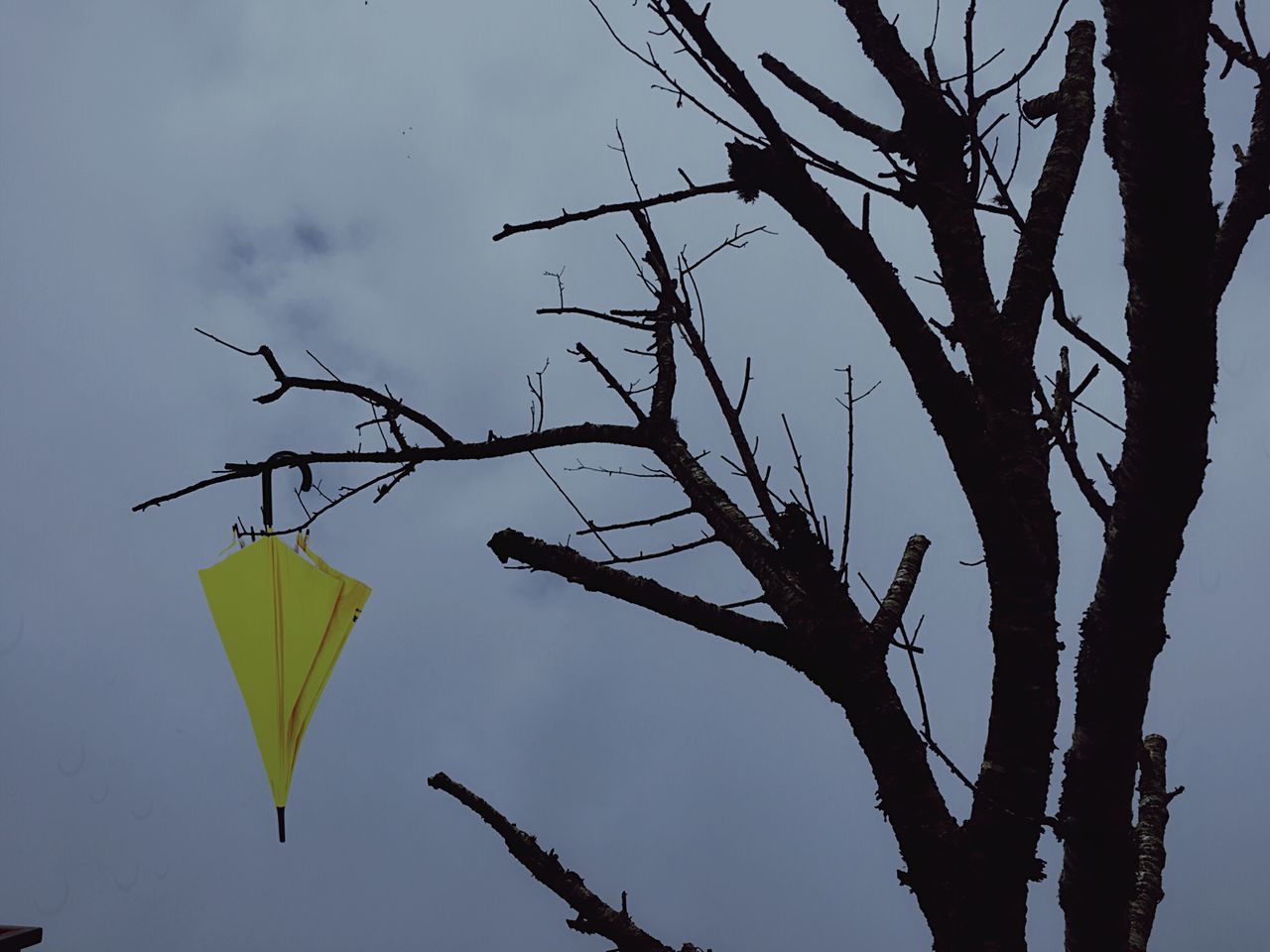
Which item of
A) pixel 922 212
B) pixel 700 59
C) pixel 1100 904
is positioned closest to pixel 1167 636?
pixel 1100 904

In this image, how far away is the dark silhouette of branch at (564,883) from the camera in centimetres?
306

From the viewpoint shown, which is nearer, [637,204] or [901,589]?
[637,204]

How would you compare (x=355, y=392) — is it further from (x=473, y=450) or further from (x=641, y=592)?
(x=641, y=592)

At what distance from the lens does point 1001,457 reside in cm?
269

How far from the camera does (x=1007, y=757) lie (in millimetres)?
2328

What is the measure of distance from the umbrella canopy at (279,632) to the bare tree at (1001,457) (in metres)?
0.27

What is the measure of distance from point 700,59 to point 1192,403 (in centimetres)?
112

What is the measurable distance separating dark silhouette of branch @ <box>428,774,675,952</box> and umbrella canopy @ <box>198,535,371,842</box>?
0.57 meters

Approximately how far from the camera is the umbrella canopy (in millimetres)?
3303

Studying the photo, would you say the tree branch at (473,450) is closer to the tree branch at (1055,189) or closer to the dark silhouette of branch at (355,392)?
the dark silhouette of branch at (355,392)

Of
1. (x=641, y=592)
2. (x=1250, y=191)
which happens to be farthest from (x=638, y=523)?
(x=1250, y=191)

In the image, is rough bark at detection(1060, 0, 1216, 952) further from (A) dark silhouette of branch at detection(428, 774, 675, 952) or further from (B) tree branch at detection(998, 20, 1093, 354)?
(A) dark silhouette of branch at detection(428, 774, 675, 952)

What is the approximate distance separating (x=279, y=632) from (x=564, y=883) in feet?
4.23

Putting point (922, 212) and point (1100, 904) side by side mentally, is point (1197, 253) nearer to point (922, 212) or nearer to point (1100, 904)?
point (922, 212)
